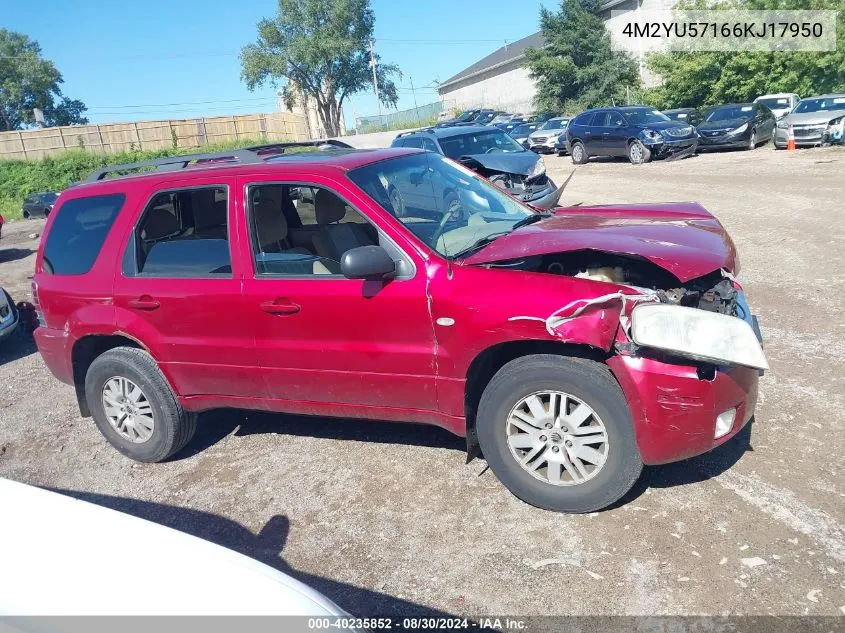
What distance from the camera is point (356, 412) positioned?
436 cm

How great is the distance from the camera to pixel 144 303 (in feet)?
15.5

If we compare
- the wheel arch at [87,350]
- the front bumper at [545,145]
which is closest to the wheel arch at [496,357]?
the wheel arch at [87,350]

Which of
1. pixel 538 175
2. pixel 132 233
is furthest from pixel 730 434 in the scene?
pixel 538 175

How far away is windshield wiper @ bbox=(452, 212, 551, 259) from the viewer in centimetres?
409

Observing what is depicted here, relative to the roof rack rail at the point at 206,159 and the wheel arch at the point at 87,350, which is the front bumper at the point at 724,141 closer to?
the roof rack rail at the point at 206,159

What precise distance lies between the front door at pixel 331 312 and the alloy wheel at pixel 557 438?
21.4 inches

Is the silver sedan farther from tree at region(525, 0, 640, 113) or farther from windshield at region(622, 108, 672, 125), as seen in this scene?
tree at region(525, 0, 640, 113)

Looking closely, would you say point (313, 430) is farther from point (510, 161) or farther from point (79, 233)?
point (510, 161)

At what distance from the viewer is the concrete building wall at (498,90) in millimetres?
54769

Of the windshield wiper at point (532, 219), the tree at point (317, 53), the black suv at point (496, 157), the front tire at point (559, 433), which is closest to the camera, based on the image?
the front tire at point (559, 433)

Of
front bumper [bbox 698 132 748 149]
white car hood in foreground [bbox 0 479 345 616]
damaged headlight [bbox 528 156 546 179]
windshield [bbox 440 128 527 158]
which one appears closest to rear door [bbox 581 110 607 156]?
front bumper [bbox 698 132 748 149]

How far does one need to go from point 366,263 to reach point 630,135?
20.4 meters

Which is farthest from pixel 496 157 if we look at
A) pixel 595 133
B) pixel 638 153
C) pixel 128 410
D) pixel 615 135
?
pixel 595 133

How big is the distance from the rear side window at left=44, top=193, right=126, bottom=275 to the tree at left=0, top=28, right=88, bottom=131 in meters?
76.6
